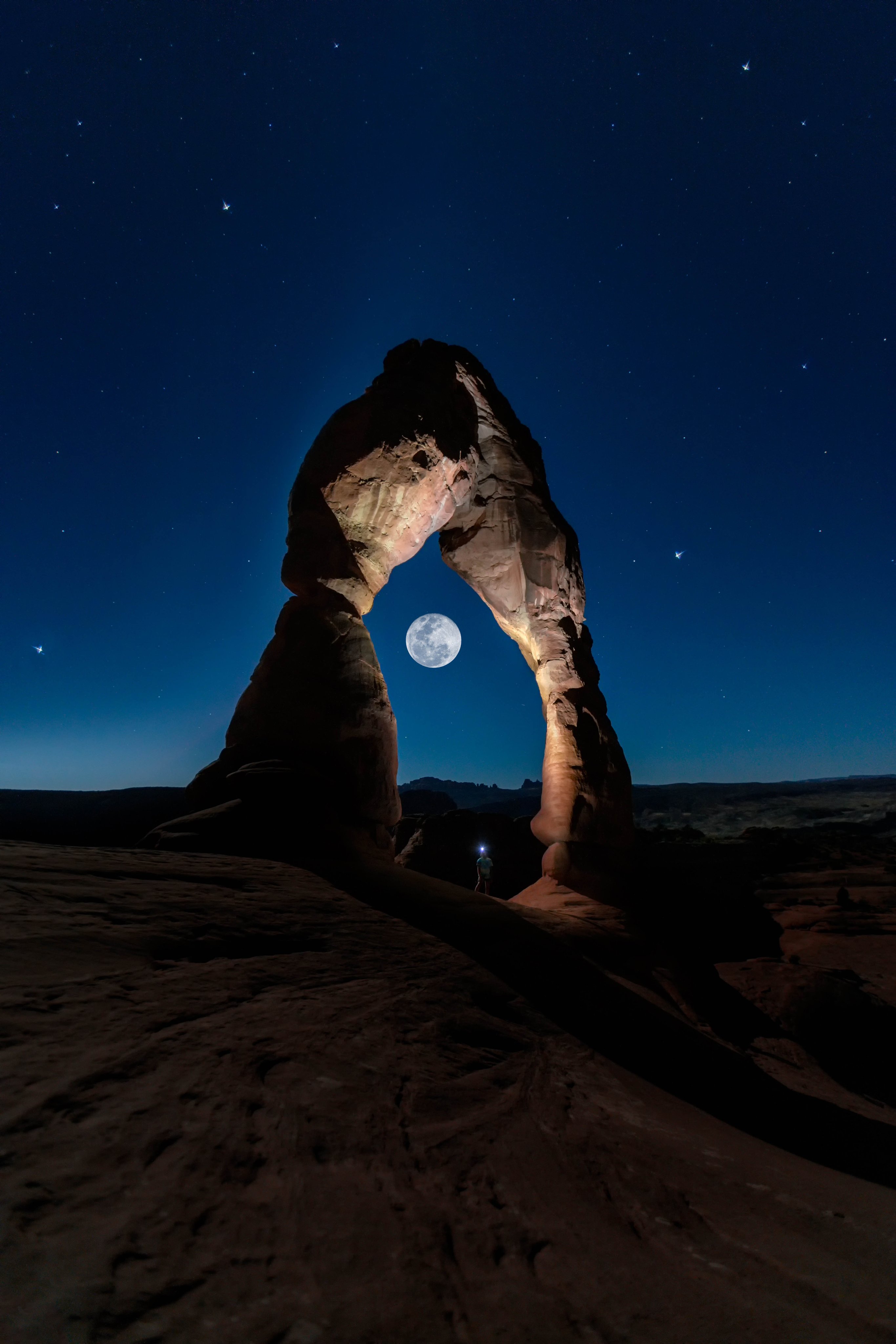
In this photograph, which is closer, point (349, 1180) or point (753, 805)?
point (349, 1180)

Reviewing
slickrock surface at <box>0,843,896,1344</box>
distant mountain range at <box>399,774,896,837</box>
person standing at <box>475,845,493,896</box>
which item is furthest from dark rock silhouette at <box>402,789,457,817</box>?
slickrock surface at <box>0,843,896,1344</box>

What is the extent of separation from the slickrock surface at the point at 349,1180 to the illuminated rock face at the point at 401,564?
12.7 feet

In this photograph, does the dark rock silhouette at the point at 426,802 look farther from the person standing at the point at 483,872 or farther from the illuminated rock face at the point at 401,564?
the illuminated rock face at the point at 401,564

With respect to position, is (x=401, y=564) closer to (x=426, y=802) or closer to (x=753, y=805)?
(x=426, y=802)

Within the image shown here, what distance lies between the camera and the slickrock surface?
1.00 metres

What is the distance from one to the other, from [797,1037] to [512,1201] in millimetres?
5483

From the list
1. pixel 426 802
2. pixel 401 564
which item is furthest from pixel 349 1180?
pixel 426 802

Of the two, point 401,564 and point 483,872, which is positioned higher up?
point 401,564

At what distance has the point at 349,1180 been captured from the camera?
140 cm

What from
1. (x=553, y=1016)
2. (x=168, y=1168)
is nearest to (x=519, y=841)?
(x=553, y=1016)

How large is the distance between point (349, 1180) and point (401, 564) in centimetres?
961

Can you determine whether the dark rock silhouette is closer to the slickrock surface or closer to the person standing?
the person standing

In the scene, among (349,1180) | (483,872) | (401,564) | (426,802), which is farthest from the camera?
(426,802)

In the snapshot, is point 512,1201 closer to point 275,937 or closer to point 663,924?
point 275,937
